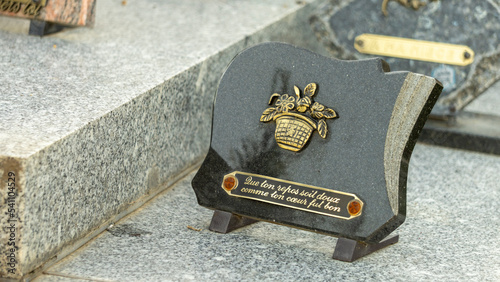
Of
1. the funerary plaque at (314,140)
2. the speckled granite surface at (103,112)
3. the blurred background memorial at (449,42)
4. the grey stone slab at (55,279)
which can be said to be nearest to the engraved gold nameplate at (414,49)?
the blurred background memorial at (449,42)

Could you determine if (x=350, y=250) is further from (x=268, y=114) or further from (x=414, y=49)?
(x=414, y=49)

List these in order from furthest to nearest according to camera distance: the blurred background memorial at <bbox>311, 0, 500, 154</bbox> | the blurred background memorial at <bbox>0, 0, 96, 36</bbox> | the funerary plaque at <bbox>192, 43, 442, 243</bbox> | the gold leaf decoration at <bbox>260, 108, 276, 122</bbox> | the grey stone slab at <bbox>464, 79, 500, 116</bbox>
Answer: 1. the grey stone slab at <bbox>464, 79, 500, 116</bbox>
2. the blurred background memorial at <bbox>311, 0, 500, 154</bbox>
3. the blurred background memorial at <bbox>0, 0, 96, 36</bbox>
4. the gold leaf decoration at <bbox>260, 108, 276, 122</bbox>
5. the funerary plaque at <bbox>192, 43, 442, 243</bbox>

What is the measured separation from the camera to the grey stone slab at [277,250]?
2.06 metres

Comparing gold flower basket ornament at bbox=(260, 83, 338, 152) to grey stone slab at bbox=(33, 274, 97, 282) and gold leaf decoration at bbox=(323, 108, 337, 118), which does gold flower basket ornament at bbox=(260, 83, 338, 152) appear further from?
grey stone slab at bbox=(33, 274, 97, 282)

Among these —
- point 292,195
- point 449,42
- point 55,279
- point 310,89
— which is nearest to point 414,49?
point 449,42

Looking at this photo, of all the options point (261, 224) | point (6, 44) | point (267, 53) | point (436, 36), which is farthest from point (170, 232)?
point (436, 36)

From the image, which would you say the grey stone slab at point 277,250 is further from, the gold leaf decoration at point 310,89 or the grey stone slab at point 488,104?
the grey stone slab at point 488,104

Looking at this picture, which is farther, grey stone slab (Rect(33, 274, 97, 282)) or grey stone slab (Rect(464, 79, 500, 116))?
grey stone slab (Rect(464, 79, 500, 116))

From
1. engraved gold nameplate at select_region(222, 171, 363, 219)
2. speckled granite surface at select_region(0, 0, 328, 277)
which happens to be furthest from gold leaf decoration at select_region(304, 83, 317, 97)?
speckled granite surface at select_region(0, 0, 328, 277)

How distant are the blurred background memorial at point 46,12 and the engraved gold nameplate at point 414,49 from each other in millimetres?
1405

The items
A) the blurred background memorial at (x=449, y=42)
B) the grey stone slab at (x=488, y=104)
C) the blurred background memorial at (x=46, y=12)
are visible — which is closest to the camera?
the blurred background memorial at (x=46, y=12)

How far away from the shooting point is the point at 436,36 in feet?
11.3

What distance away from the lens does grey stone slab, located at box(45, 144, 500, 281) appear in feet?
6.77

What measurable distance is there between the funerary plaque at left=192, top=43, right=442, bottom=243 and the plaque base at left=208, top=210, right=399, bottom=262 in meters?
0.05
